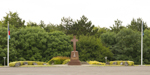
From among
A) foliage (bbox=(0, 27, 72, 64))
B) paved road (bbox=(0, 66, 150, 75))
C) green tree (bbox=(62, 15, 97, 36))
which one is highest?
green tree (bbox=(62, 15, 97, 36))

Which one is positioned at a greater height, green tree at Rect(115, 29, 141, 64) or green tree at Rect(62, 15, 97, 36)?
green tree at Rect(62, 15, 97, 36)

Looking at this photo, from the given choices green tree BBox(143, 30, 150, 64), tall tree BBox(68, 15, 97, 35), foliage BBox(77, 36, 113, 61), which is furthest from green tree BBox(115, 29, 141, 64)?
tall tree BBox(68, 15, 97, 35)

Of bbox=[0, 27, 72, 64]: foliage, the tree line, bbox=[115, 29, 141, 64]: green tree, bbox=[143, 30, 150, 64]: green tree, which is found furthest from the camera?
bbox=[115, 29, 141, 64]: green tree

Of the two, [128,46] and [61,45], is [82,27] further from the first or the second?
[61,45]

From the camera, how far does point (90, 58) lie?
59.0 metres

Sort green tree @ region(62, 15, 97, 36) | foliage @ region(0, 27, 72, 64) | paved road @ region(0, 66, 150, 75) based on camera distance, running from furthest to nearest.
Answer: green tree @ region(62, 15, 97, 36), foliage @ region(0, 27, 72, 64), paved road @ region(0, 66, 150, 75)

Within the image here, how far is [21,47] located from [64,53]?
10484mm

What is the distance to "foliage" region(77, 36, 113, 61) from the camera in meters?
58.8

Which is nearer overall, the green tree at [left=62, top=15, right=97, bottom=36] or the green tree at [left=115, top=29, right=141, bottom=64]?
the green tree at [left=115, top=29, right=141, bottom=64]

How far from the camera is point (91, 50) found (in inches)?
2336

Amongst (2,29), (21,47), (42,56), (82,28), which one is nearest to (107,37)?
(82,28)

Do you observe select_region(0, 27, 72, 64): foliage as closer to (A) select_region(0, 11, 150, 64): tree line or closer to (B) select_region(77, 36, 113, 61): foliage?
(A) select_region(0, 11, 150, 64): tree line

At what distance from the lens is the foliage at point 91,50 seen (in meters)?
58.8

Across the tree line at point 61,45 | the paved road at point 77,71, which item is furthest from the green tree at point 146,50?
the paved road at point 77,71
